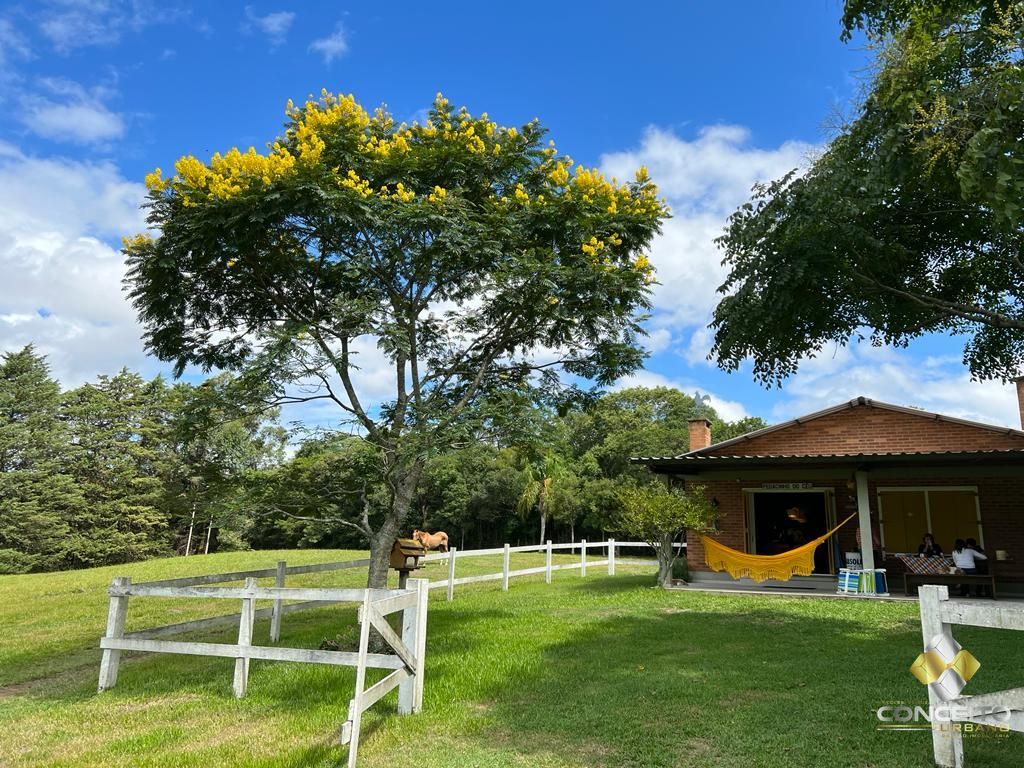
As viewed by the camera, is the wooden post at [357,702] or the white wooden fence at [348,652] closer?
the wooden post at [357,702]

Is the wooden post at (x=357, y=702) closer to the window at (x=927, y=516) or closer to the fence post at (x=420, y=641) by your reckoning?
the fence post at (x=420, y=641)

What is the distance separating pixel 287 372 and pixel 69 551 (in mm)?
34465

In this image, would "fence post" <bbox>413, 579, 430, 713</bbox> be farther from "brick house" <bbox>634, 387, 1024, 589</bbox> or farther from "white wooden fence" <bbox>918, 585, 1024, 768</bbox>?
"brick house" <bbox>634, 387, 1024, 589</bbox>

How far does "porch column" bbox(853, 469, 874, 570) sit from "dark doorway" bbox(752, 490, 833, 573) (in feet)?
7.22

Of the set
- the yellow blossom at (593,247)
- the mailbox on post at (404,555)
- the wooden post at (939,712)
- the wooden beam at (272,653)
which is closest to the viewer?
the wooden post at (939,712)

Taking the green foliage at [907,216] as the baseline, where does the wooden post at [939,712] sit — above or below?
below

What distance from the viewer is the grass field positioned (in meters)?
4.22

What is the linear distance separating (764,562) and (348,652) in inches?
369

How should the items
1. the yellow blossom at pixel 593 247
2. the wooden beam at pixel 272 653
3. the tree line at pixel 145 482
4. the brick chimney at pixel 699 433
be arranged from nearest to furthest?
the wooden beam at pixel 272 653, the yellow blossom at pixel 593 247, the brick chimney at pixel 699 433, the tree line at pixel 145 482

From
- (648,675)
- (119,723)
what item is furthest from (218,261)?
(648,675)

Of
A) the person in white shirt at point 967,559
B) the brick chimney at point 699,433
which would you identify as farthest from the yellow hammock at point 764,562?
the brick chimney at point 699,433

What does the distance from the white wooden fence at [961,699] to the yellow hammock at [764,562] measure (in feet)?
29.7

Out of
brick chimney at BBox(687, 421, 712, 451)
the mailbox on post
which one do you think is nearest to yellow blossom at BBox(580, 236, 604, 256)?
the mailbox on post

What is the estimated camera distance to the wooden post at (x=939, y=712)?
364 centimetres
